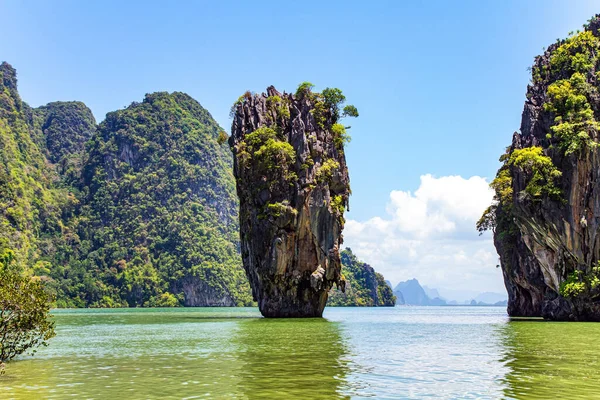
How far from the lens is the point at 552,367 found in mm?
17172

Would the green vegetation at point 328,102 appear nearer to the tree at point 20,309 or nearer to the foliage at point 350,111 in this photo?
the foliage at point 350,111

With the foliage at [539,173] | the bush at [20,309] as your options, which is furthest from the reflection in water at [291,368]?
the foliage at [539,173]

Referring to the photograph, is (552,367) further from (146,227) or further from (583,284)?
(146,227)

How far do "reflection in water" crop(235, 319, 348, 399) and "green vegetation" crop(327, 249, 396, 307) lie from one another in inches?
6086

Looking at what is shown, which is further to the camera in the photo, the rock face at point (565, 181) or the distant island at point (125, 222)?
the distant island at point (125, 222)

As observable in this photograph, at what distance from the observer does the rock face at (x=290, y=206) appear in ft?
170

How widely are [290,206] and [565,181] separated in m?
21.9

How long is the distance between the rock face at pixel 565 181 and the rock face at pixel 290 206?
15.7m

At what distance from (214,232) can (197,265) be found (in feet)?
60.7

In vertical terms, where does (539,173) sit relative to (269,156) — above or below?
below

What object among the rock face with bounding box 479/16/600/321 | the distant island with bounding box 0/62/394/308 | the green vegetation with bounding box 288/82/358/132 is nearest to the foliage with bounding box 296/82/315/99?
the green vegetation with bounding box 288/82/358/132

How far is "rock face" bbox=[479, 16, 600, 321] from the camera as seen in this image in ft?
138

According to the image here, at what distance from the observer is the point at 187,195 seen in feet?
616

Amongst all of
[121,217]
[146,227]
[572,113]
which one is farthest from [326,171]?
[121,217]
